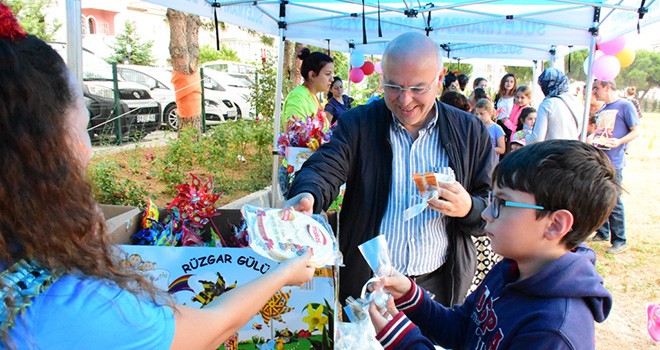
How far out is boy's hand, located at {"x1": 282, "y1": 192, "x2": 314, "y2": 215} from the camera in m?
1.81

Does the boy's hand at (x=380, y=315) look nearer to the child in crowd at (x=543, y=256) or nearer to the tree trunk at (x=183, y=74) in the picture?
the child in crowd at (x=543, y=256)

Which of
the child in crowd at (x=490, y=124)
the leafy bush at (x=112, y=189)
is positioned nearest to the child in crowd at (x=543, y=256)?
the leafy bush at (x=112, y=189)

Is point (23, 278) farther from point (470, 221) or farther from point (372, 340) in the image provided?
point (470, 221)

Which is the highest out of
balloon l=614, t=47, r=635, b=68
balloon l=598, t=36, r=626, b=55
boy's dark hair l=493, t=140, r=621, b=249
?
balloon l=598, t=36, r=626, b=55

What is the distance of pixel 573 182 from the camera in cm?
127

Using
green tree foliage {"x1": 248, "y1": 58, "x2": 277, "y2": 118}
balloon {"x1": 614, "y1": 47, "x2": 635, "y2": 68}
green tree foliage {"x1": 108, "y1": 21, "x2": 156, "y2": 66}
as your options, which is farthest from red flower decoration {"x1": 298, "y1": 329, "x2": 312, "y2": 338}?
→ green tree foliage {"x1": 108, "y1": 21, "x2": 156, "y2": 66}

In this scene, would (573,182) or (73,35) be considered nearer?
(573,182)

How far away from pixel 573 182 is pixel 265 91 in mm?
9602

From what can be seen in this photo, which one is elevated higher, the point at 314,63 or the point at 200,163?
the point at 314,63

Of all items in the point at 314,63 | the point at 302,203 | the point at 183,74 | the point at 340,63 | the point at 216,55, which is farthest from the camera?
the point at 216,55

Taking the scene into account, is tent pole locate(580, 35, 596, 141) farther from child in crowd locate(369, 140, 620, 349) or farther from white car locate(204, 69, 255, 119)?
white car locate(204, 69, 255, 119)

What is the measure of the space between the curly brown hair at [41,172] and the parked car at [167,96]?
11727 millimetres

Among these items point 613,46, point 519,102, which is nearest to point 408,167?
point 613,46

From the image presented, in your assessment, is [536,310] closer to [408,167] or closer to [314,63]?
[408,167]
